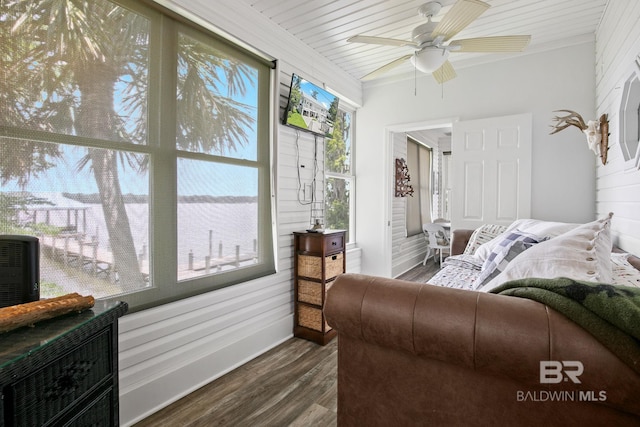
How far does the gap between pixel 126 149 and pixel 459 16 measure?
220 cm

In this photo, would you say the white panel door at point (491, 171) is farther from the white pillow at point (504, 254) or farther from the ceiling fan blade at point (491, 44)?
the white pillow at point (504, 254)

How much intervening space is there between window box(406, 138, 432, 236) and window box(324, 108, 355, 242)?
1.62m

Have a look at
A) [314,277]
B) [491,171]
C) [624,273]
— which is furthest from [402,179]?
[624,273]

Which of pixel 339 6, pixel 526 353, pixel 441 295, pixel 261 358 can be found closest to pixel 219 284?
pixel 261 358

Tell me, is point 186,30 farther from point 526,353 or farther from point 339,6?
point 526,353

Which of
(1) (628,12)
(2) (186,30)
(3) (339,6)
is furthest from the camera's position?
(3) (339,6)

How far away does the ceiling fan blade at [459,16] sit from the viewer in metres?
1.77

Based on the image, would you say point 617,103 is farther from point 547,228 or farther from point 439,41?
point 439,41

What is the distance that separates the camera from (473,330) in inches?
37.5

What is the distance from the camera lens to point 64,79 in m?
1.56

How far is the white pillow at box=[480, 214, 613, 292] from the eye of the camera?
3.89 ft

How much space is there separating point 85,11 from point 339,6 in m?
1.84

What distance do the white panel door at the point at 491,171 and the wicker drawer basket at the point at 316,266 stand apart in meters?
1.64

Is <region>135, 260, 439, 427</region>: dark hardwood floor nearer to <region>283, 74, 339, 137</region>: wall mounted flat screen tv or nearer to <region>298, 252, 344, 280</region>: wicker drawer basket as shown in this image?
<region>298, 252, 344, 280</region>: wicker drawer basket
